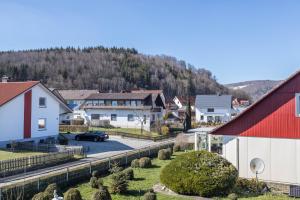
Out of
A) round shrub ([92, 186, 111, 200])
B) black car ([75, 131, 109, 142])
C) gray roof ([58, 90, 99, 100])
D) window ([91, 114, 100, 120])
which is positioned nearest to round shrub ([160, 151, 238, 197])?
round shrub ([92, 186, 111, 200])

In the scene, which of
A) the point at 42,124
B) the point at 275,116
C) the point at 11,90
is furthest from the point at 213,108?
the point at 275,116

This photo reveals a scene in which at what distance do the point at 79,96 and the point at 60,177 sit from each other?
6533 centimetres

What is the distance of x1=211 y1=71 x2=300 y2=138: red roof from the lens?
75.3ft

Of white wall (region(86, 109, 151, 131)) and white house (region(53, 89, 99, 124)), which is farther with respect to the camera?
white house (region(53, 89, 99, 124))

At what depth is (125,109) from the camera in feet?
225

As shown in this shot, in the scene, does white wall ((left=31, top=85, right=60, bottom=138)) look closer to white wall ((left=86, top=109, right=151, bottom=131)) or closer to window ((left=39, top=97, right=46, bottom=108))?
window ((left=39, top=97, right=46, bottom=108))

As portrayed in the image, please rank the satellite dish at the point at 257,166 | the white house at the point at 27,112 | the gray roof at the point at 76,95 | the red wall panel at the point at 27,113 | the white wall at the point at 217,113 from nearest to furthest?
the satellite dish at the point at 257,166 < the white house at the point at 27,112 < the red wall panel at the point at 27,113 < the gray roof at the point at 76,95 < the white wall at the point at 217,113

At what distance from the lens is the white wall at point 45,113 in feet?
136

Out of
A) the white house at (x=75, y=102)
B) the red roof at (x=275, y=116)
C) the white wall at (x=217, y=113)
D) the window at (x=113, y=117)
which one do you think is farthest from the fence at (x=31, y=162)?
the white wall at (x=217, y=113)

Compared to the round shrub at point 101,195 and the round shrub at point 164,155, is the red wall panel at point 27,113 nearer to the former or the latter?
the round shrub at point 164,155

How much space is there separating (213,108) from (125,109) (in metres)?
32.1

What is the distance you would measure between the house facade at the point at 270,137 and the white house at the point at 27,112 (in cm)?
2264

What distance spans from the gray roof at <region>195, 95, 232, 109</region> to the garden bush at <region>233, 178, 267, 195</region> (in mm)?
69645

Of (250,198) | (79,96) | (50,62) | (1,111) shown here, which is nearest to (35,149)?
(1,111)
